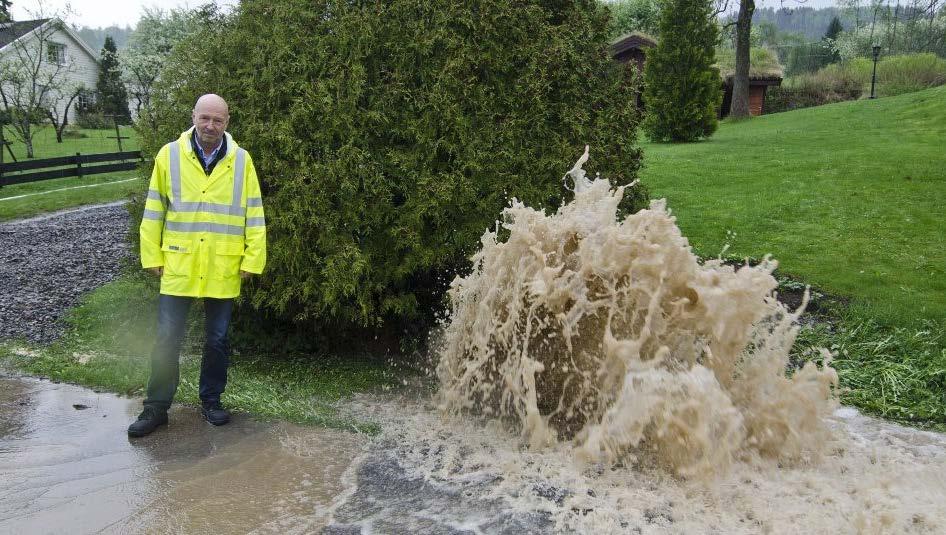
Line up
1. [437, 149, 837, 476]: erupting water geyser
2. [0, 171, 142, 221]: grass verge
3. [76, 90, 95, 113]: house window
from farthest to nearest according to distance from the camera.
Result: [76, 90, 95, 113]: house window < [0, 171, 142, 221]: grass verge < [437, 149, 837, 476]: erupting water geyser

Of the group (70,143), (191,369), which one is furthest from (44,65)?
(191,369)

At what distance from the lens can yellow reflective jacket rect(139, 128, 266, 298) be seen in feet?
16.7

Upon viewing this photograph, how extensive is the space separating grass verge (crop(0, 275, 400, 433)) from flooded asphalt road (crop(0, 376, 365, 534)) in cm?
29

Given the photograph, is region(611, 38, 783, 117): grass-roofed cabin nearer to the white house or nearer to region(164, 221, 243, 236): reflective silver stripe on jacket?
the white house

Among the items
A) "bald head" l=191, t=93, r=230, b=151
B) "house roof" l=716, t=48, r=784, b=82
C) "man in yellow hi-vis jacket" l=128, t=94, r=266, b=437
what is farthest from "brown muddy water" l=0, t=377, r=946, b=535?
"house roof" l=716, t=48, r=784, b=82

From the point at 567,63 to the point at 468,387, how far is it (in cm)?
305

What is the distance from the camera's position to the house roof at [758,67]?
3762 centimetres

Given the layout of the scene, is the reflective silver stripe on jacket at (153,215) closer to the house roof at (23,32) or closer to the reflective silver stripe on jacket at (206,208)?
the reflective silver stripe on jacket at (206,208)

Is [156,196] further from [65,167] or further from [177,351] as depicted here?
[65,167]

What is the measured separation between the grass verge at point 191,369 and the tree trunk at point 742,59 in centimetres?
2822

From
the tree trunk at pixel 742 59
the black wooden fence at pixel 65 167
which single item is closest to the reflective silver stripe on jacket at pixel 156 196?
the black wooden fence at pixel 65 167

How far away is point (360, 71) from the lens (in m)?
6.27

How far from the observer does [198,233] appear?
5105 millimetres

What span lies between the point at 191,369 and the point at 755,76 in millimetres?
36954
